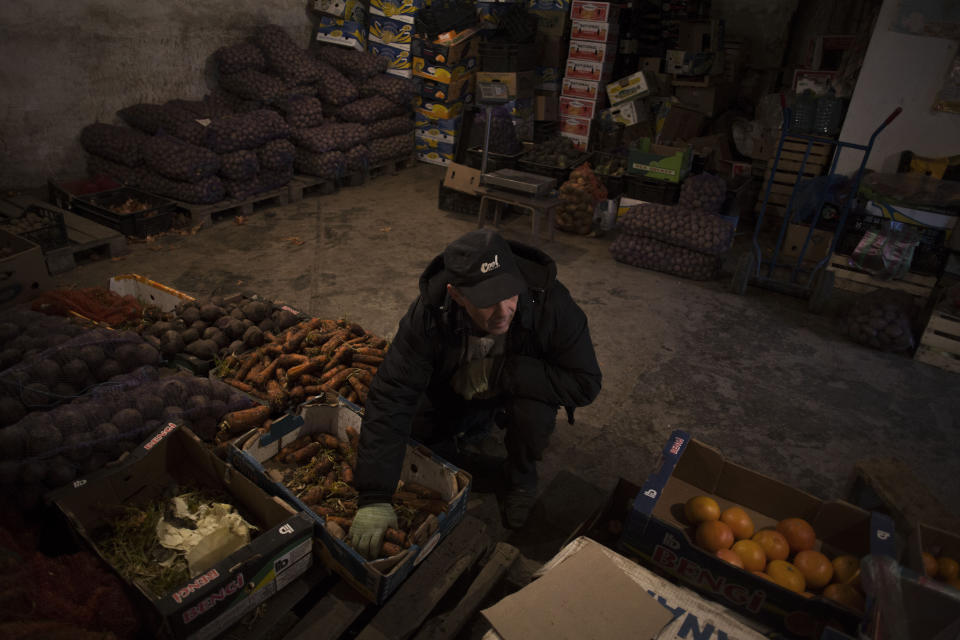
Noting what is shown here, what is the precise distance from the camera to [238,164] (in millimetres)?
7023

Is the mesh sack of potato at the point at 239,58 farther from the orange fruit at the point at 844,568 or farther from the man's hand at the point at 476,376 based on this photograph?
the orange fruit at the point at 844,568

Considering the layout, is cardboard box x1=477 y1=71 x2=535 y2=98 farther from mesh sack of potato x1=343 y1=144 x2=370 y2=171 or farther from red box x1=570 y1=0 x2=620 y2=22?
mesh sack of potato x1=343 y1=144 x2=370 y2=171

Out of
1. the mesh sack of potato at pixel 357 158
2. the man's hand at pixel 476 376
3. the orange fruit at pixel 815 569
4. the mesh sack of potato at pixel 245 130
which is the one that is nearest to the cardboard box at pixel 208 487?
the man's hand at pixel 476 376

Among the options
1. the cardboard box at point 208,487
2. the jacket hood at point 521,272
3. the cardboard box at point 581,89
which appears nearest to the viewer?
the cardboard box at point 208,487

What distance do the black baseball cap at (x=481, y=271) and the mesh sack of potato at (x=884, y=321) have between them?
4.52m

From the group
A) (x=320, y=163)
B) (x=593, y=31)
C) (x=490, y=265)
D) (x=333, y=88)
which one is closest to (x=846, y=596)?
(x=490, y=265)

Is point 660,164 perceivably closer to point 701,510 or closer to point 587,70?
point 587,70

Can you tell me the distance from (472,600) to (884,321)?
491 cm

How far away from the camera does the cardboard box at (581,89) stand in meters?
9.56

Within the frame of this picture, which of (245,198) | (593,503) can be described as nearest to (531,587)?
(593,503)

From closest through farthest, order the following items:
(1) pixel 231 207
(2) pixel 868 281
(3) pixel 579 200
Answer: (2) pixel 868 281 < (1) pixel 231 207 < (3) pixel 579 200

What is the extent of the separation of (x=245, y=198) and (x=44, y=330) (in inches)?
168

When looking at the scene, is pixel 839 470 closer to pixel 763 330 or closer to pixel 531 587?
pixel 763 330

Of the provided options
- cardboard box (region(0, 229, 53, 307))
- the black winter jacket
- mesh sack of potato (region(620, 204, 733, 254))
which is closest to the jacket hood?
the black winter jacket
